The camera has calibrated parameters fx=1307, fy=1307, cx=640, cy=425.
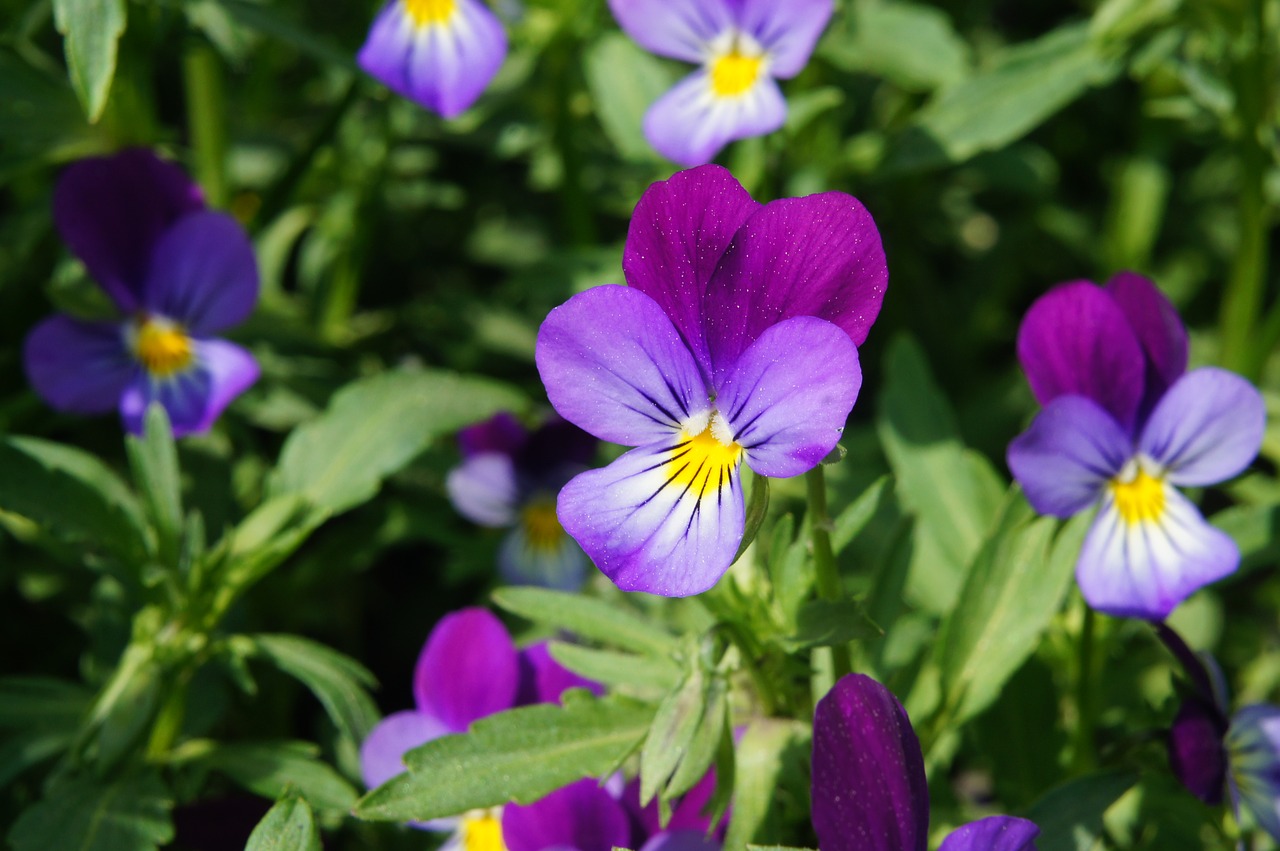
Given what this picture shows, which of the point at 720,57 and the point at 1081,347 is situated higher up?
the point at 720,57

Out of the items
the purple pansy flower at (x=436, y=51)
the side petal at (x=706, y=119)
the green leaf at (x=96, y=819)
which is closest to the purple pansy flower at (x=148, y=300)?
the purple pansy flower at (x=436, y=51)

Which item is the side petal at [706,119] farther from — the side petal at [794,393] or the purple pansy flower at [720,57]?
the side petal at [794,393]

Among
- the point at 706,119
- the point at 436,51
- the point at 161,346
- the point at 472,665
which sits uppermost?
the point at 436,51

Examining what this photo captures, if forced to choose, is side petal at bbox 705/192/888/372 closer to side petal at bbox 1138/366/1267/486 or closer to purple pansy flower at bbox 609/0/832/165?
side petal at bbox 1138/366/1267/486

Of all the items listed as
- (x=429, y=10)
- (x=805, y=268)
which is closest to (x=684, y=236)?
(x=805, y=268)

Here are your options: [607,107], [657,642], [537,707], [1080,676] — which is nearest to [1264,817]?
[1080,676]

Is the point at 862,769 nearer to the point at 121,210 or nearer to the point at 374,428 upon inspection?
the point at 374,428

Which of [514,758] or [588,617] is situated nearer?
Answer: [514,758]
